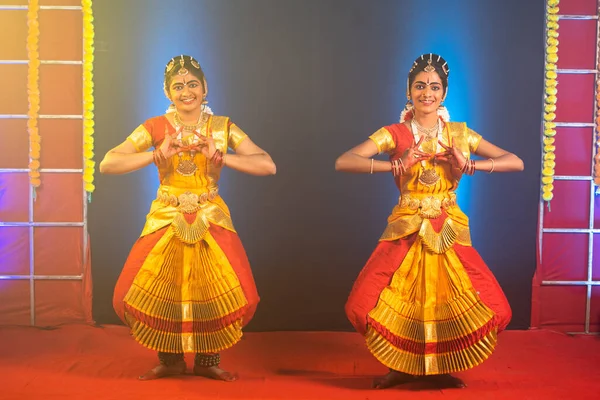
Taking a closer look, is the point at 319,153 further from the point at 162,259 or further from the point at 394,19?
the point at 162,259

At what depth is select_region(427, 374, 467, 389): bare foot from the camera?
12.4 ft

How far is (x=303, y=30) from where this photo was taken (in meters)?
4.71

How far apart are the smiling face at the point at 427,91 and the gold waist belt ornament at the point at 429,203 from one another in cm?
44

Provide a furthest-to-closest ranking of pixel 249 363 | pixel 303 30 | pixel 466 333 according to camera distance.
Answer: pixel 303 30, pixel 249 363, pixel 466 333

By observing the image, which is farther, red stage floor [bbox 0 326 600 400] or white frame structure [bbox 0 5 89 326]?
white frame structure [bbox 0 5 89 326]

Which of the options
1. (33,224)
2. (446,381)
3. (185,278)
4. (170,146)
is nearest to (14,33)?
(33,224)

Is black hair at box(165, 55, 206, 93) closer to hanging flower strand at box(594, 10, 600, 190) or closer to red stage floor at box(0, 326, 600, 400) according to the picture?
red stage floor at box(0, 326, 600, 400)

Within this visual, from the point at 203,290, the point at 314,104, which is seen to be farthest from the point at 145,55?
the point at 203,290

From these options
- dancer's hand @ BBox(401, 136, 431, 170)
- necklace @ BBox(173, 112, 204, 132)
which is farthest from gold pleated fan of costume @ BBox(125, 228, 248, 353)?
dancer's hand @ BBox(401, 136, 431, 170)

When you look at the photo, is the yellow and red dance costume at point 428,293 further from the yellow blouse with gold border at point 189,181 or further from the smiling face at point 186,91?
the smiling face at point 186,91

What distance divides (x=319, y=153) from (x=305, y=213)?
0.40m

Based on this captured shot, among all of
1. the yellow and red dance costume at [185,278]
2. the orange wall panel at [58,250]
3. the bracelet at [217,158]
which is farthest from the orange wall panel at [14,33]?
the bracelet at [217,158]

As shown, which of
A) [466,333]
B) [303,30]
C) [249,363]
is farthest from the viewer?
[303,30]

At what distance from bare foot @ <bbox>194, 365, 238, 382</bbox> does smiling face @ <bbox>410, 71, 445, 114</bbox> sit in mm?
1684
